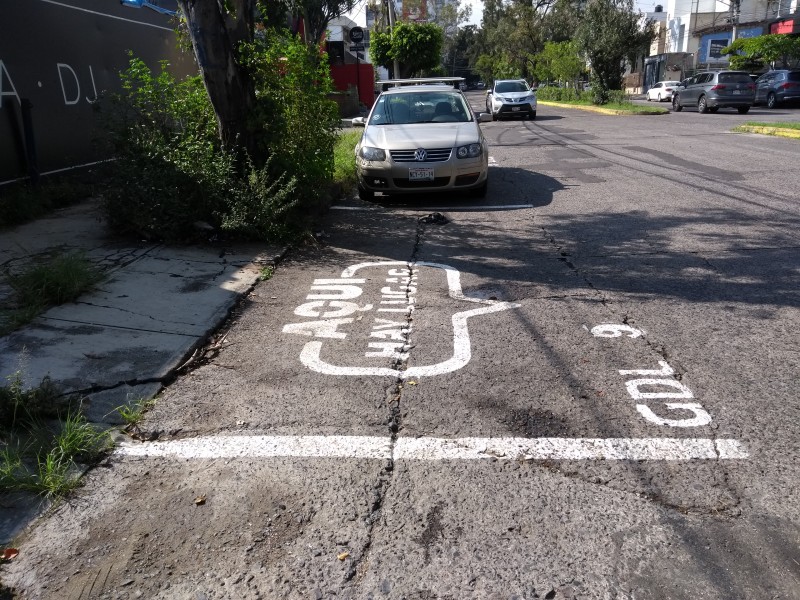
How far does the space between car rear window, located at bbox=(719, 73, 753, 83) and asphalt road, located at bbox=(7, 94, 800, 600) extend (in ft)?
80.5

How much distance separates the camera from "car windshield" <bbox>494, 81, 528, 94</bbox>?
29.0m

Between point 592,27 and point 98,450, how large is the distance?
37660 mm

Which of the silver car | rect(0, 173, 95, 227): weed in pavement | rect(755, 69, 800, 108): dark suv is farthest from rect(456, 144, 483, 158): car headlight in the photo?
rect(755, 69, 800, 108): dark suv

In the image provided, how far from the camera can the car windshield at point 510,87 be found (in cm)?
2898

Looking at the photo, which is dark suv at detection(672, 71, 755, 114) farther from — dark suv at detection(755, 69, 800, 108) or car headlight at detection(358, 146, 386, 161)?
car headlight at detection(358, 146, 386, 161)

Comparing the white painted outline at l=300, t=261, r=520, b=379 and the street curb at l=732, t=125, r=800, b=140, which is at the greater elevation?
the white painted outline at l=300, t=261, r=520, b=379

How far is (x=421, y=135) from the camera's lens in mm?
9789

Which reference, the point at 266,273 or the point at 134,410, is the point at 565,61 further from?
the point at 134,410

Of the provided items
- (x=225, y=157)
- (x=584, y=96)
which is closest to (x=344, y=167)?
(x=225, y=157)

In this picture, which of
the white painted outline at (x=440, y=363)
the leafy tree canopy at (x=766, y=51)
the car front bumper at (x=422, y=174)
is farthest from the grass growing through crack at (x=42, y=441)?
the leafy tree canopy at (x=766, y=51)

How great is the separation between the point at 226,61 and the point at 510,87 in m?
23.5

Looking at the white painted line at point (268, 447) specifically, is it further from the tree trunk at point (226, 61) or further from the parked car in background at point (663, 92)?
the parked car in background at point (663, 92)

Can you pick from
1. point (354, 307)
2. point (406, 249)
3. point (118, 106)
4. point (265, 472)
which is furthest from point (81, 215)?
point (265, 472)

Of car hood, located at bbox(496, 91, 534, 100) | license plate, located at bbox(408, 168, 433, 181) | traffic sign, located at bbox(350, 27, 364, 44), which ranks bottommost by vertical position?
license plate, located at bbox(408, 168, 433, 181)
